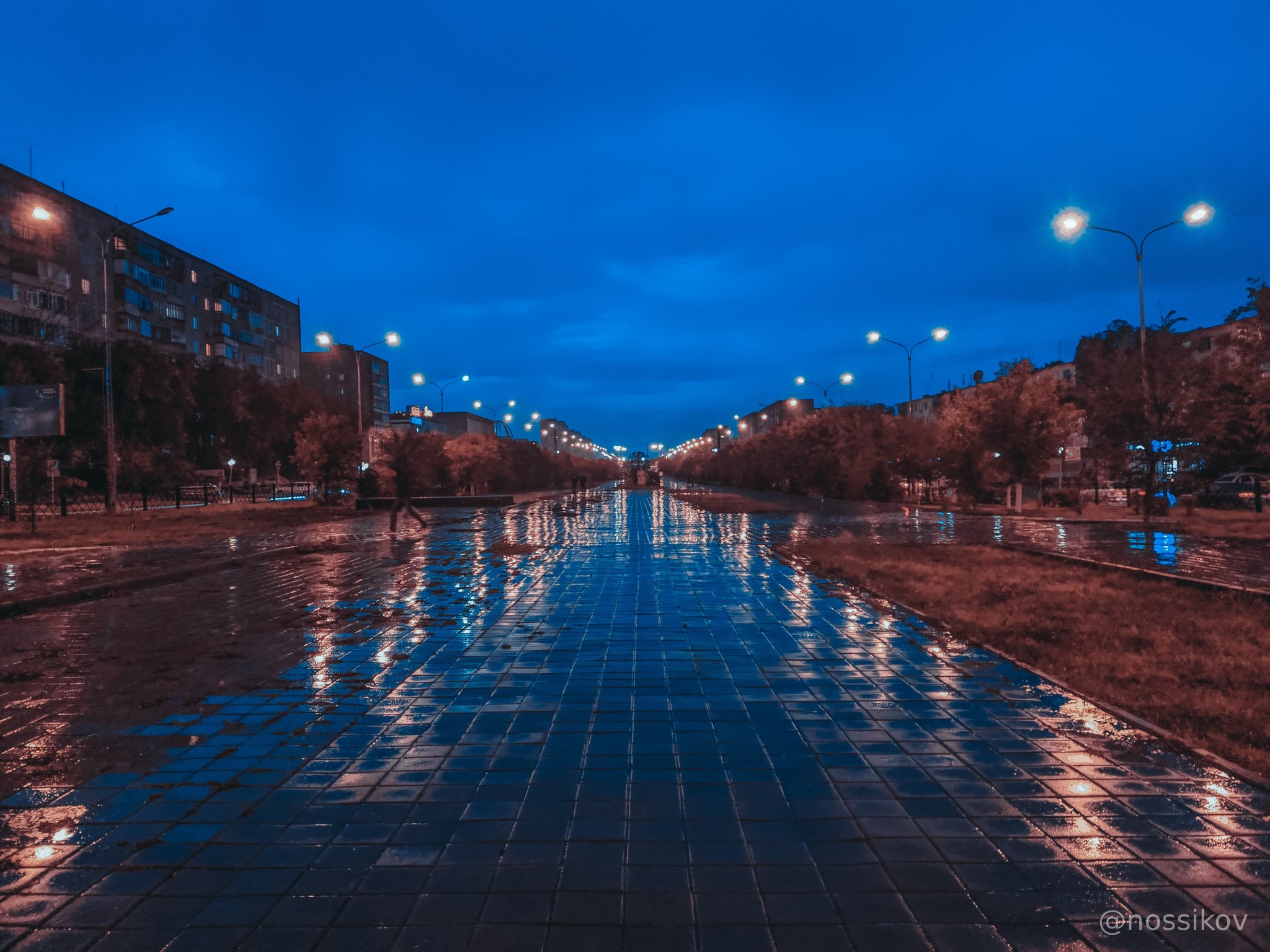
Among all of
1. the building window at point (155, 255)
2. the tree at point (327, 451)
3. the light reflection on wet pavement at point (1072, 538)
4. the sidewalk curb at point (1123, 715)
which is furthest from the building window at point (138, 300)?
the sidewalk curb at point (1123, 715)

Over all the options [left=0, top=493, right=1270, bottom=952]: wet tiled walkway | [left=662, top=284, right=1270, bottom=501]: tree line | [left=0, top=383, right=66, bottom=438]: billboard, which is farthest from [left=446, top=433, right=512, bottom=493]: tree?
[left=0, top=493, right=1270, bottom=952]: wet tiled walkway

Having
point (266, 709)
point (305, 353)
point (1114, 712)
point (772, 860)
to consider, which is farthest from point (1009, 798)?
point (305, 353)

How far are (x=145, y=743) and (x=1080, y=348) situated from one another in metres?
85.8

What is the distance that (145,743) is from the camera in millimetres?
5195

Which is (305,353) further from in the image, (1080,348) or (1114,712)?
(1114,712)

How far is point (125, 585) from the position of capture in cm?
1220

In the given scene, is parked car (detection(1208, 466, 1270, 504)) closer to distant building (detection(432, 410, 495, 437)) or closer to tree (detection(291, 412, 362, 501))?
tree (detection(291, 412, 362, 501))

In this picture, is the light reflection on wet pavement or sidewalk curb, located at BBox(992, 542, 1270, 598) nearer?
sidewalk curb, located at BBox(992, 542, 1270, 598)

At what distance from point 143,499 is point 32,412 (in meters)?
14.5

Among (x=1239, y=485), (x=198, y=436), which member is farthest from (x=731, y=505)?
(x=198, y=436)

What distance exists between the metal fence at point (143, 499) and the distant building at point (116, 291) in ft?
33.1

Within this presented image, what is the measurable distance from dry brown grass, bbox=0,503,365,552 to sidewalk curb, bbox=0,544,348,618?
18.7 feet

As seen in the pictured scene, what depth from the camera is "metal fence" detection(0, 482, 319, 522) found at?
103 ft

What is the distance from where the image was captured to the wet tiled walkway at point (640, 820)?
10.0ft
